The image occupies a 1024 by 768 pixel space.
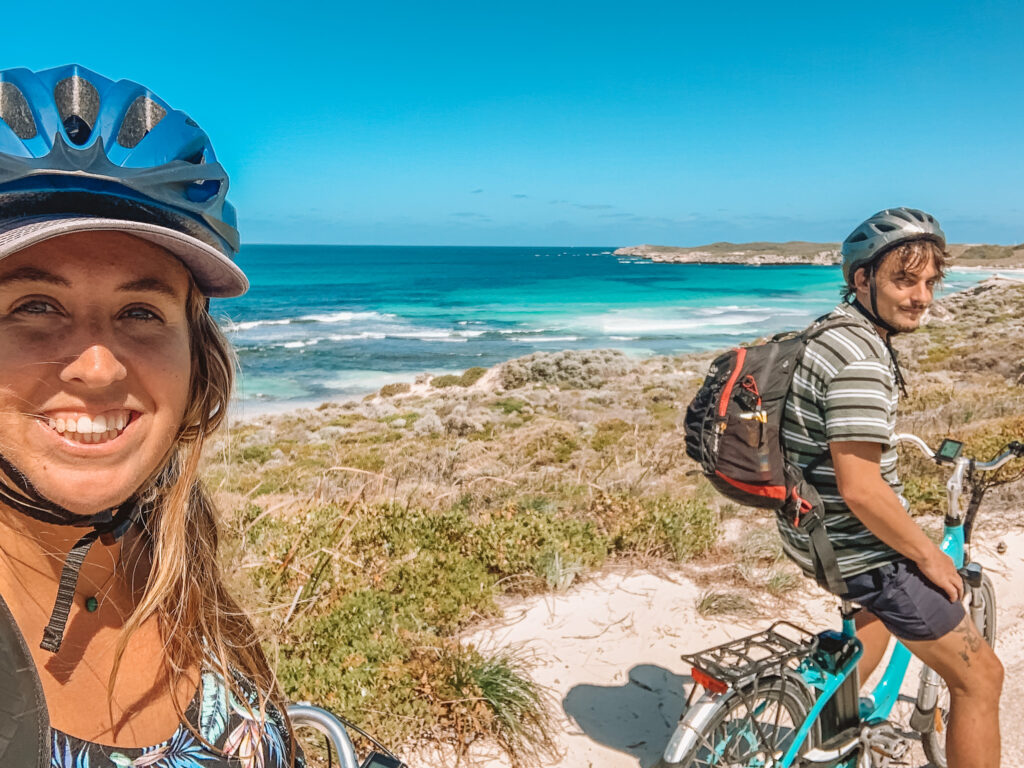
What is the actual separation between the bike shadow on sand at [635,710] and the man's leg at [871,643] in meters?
1.09

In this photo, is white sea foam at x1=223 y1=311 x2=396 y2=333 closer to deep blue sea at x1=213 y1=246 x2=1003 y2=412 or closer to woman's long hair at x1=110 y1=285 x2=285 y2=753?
deep blue sea at x1=213 y1=246 x2=1003 y2=412

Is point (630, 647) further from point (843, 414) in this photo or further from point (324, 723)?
point (324, 723)

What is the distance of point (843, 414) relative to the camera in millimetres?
2266

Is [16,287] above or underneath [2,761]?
above

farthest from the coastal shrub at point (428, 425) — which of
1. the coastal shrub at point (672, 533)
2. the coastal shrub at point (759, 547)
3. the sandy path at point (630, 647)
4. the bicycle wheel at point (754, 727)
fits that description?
the bicycle wheel at point (754, 727)

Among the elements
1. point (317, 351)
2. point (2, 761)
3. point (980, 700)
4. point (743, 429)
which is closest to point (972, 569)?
point (980, 700)

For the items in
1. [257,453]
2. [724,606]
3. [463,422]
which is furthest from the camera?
[463,422]

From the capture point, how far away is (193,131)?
4.37ft

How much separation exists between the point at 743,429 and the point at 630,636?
239 centimetres

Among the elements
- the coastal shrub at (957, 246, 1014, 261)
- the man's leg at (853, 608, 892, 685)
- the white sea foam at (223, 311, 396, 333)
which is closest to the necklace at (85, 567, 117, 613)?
the man's leg at (853, 608, 892, 685)

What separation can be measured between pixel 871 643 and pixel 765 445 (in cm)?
122

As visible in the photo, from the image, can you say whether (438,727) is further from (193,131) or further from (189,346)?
(193,131)

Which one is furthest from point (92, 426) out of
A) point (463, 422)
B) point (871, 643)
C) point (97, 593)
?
point (463, 422)

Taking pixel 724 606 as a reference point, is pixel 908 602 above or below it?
above
